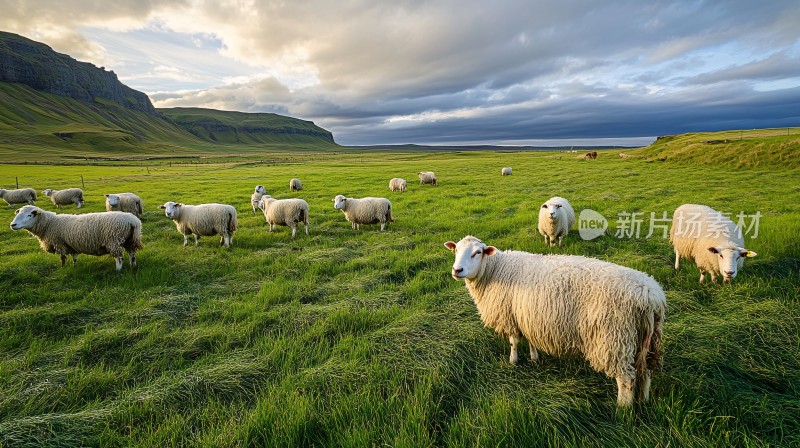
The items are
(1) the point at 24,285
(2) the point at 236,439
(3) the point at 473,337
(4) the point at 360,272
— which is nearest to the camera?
(2) the point at 236,439

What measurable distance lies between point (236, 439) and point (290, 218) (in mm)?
9965

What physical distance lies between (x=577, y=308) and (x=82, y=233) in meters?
11.7

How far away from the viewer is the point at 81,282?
773cm

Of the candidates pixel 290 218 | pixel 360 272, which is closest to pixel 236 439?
pixel 360 272

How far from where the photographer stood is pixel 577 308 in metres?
4.01

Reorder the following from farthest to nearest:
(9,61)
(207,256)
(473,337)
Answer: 1. (9,61)
2. (207,256)
3. (473,337)

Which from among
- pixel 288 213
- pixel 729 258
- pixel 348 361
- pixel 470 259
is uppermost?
pixel 470 259

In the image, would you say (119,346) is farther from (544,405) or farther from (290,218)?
(290,218)

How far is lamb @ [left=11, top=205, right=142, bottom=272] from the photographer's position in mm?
8625

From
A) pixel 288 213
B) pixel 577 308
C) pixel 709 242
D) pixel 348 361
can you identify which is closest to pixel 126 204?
pixel 288 213

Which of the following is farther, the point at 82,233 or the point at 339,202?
the point at 339,202

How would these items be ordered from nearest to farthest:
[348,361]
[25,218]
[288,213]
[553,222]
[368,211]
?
[348,361] < [25,218] < [553,222] < [288,213] < [368,211]

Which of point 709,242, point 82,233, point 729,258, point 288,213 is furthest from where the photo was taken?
point 288,213

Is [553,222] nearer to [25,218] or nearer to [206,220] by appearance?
[206,220]
